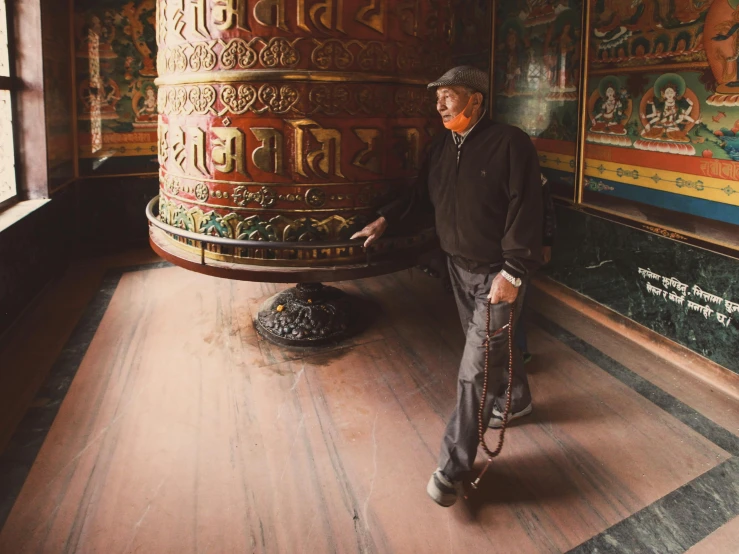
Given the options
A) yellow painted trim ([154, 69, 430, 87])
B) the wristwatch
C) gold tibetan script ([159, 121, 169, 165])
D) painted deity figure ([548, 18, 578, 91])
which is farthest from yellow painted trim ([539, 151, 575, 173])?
gold tibetan script ([159, 121, 169, 165])

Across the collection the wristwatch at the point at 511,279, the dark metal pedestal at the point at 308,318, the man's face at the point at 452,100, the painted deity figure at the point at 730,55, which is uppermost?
the painted deity figure at the point at 730,55

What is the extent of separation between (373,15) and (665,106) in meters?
2.18

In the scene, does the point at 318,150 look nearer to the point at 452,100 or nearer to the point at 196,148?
the point at 196,148

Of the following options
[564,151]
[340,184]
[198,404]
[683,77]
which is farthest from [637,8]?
[198,404]

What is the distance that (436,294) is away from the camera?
16.7 ft

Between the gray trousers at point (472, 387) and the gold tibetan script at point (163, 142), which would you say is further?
the gold tibetan script at point (163, 142)

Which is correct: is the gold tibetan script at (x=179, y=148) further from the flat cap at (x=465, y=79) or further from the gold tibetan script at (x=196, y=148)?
the flat cap at (x=465, y=79)

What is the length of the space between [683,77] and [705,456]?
95.9 inches

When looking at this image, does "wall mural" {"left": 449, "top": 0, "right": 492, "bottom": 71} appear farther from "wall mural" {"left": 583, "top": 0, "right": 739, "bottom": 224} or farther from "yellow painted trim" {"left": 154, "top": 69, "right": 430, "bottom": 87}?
"yellow painted trim" {"left": 154, "top": 69, "right": 430, "bottom": 87}

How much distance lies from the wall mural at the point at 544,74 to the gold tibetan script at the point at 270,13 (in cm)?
269

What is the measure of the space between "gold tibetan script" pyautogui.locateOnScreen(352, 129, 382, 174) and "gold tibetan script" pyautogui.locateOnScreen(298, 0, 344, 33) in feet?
1.92

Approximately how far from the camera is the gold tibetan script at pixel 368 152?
10.4 feet

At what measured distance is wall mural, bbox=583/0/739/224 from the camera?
10.7ft

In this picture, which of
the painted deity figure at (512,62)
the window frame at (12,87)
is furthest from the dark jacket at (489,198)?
the window frame at (12,87)
